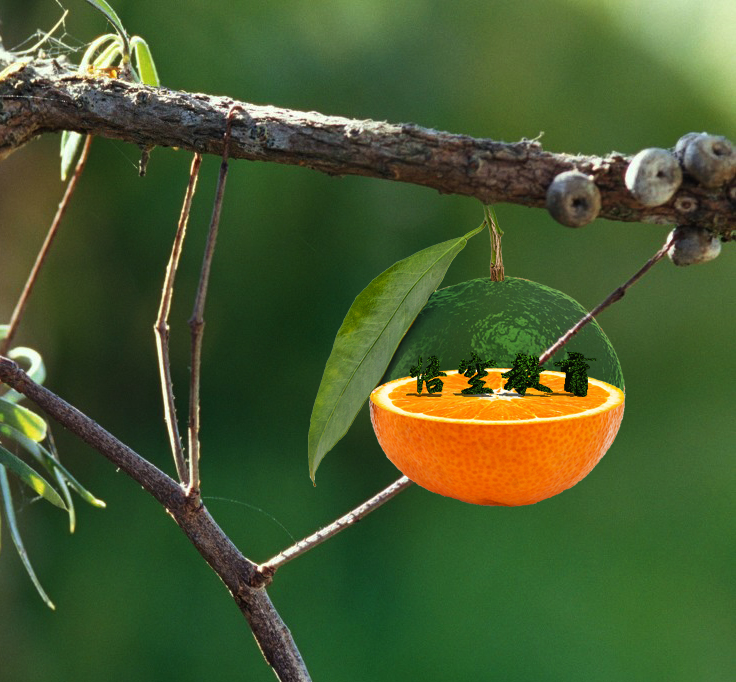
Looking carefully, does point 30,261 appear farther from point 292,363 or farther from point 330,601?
point 330,601

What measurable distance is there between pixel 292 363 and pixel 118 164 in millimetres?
411

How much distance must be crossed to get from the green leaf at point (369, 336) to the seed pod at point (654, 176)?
0.08m

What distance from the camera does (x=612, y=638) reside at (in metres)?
1.12

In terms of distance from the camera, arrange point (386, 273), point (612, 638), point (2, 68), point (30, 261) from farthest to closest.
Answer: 1. point (30, 261)
2. point (612, 638)
3. point (2, 68)
4. point (386, 273)

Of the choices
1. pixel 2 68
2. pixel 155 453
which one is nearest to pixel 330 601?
pixel 155 453

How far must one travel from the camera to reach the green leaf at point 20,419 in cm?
52

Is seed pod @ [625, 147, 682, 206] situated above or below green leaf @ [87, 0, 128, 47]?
below

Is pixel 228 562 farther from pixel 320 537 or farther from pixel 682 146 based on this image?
pixel 682 146

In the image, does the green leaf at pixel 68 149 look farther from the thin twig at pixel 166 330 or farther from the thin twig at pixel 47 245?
the thin twig at pixel 166 330

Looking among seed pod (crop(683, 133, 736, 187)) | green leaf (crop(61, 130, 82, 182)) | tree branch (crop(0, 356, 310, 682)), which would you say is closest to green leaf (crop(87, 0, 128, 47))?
green leaf (crop(61, 130, 82, 182))

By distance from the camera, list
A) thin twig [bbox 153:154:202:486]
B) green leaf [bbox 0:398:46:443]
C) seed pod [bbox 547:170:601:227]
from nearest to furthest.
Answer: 1. seed pod [bbox 547:170:601:227]
2. thin twig [bbox 153:154:202:486]
3. green leaf [bbox 0:398:46:443]

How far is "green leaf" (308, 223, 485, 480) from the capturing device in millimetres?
343

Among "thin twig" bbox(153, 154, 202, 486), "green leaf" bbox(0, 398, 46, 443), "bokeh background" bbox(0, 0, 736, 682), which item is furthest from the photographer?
"bokeh background" bbox(0, 0, 736, 682)

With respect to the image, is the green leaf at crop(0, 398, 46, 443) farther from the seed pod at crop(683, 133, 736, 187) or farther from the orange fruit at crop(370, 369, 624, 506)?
the seed pod at crop(683, 133, 736, 187)
